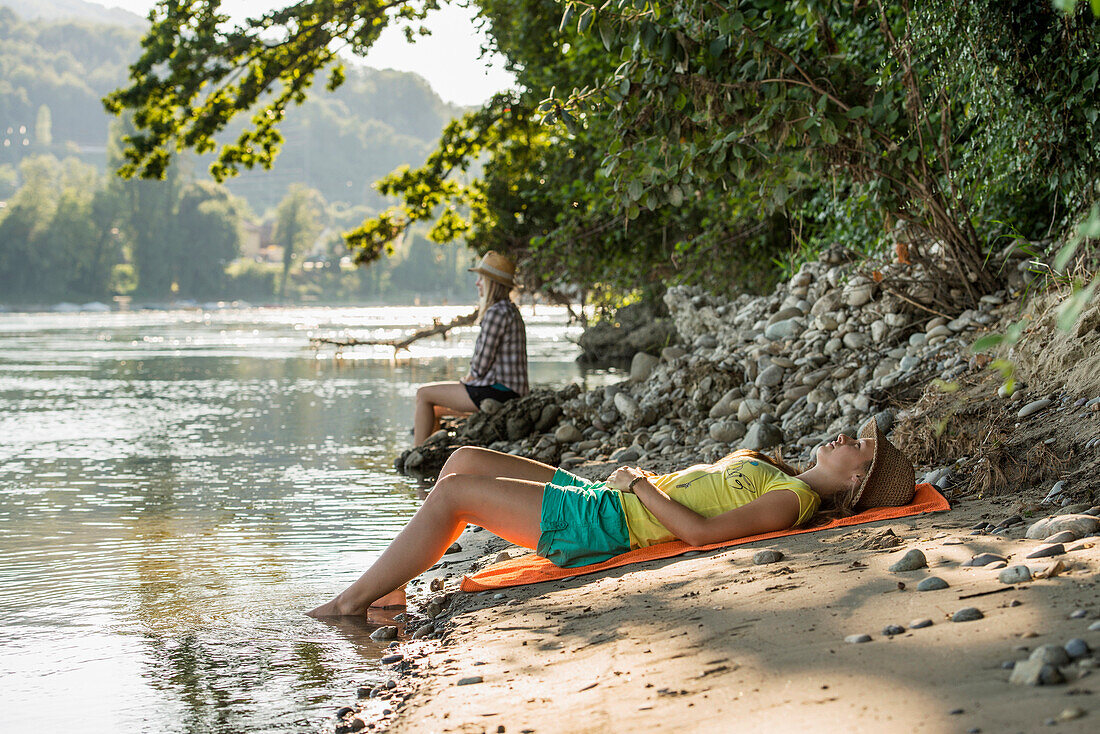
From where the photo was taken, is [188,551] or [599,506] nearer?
[599,506]

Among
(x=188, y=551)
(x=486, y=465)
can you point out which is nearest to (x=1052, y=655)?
(x=486, y=465)

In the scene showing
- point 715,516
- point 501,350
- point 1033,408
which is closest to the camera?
point 715,516

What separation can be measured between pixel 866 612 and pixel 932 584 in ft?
0.76

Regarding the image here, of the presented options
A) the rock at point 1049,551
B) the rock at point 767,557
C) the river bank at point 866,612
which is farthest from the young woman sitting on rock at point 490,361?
the rock at point 1049,551

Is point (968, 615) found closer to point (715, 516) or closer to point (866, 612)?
point (866, 612)

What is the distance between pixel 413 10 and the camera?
15.5 metres

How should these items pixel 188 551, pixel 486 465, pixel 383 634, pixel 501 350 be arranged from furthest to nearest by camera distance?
pixel 501 350
pixel 188 551
pixel 486 465
pixel 383 634

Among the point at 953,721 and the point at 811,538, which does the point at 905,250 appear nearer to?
the point at 811,538

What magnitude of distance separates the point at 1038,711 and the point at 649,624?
1264mm

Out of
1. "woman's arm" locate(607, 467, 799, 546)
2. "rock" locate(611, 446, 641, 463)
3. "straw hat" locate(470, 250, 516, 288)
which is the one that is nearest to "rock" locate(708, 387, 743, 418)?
"rock" locate(611, 446, 641, 463)

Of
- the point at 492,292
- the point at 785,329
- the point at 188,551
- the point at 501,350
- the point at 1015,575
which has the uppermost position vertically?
the point at 492,292

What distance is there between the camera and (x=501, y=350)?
7.92 meters

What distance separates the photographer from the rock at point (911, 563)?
300cm

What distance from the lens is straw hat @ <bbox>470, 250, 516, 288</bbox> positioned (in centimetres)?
777
